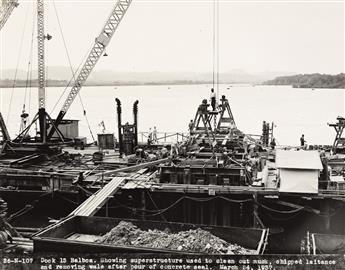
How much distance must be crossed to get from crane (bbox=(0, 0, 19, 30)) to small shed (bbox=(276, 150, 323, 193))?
99.1 ft

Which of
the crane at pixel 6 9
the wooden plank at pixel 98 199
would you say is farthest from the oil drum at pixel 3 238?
the crane at pixel 6 9

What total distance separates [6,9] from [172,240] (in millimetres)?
33576

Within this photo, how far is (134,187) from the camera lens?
20016 millimetres

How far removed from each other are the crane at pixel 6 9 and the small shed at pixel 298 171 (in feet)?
99.1

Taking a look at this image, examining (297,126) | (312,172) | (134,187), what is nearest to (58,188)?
(134,187)

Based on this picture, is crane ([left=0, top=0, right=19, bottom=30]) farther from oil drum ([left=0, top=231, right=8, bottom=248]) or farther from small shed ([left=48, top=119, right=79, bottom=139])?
oil drum ([left=0, top=231, right=8, bottom=248])

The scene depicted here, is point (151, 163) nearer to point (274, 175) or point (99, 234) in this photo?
point (274, 175)

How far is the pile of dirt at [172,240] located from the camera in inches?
476

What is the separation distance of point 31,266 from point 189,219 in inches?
438

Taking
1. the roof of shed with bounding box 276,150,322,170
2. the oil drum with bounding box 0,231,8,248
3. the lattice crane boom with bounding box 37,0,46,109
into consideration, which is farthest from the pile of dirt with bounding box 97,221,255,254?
the lattice crane boom with bounding box 37,0,46,109

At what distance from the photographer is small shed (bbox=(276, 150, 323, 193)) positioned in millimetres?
17500

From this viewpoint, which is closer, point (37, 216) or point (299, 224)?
point (299, 224)

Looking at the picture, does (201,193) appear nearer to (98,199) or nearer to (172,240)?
(98,199)
